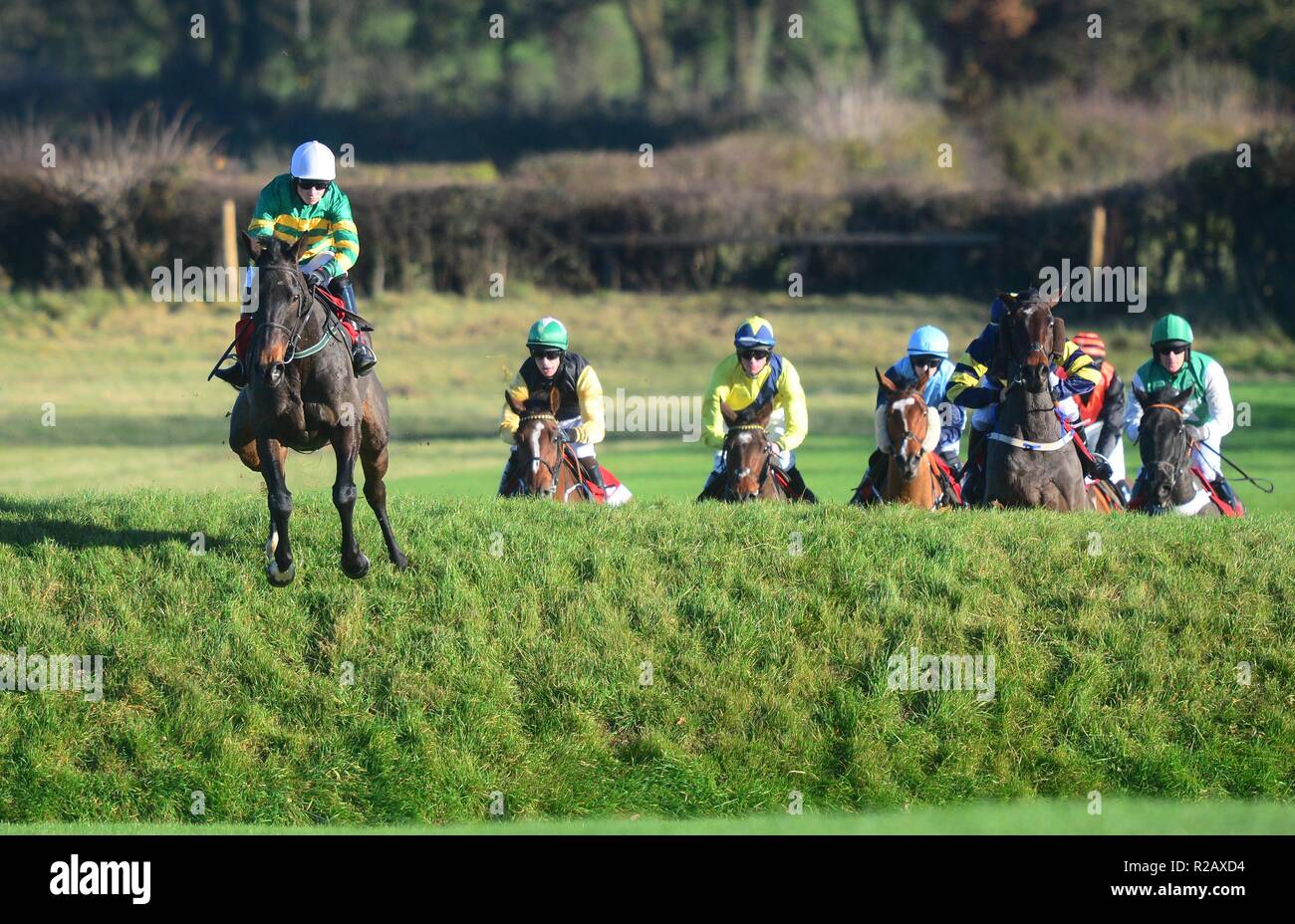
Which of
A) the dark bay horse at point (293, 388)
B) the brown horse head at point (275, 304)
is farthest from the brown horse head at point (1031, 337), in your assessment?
the brown horse head at point (275, 304)

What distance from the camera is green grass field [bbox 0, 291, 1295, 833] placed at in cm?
1025

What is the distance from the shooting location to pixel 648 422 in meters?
27.4

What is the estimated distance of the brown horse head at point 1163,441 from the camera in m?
12.9

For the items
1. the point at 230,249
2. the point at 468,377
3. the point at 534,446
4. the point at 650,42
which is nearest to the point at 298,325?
the point at 534,446

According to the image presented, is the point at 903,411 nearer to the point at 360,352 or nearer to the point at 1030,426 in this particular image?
the point at 1030,426

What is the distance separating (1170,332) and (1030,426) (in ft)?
5.60

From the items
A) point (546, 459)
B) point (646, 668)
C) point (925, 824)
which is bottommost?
point (925, 824)

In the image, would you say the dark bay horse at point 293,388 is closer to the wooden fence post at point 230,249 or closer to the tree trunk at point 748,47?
the wooden fence post at point 230,249

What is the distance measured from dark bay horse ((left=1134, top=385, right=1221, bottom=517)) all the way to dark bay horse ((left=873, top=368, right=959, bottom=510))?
1444mm

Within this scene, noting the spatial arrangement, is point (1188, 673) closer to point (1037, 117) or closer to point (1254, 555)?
point (1254, 555)

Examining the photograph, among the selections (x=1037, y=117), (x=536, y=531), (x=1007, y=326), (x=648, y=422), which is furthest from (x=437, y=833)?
(x=1037, y=117)

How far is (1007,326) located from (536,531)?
11.3ft

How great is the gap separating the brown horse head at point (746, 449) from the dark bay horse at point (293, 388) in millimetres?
3362

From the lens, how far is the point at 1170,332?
13.7 m
